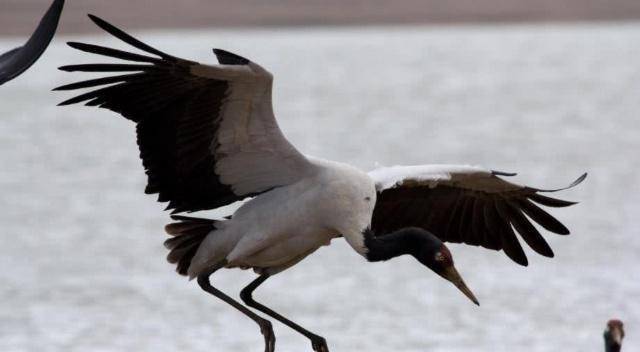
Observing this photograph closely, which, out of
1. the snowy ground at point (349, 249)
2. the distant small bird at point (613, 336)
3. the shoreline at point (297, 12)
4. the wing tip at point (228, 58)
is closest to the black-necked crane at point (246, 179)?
the wing tip at point (228, 58)

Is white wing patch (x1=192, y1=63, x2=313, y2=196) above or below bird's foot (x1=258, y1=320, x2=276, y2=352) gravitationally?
above

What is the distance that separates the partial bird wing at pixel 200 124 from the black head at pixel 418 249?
59 cm

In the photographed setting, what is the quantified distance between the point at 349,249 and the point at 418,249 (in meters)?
7.27

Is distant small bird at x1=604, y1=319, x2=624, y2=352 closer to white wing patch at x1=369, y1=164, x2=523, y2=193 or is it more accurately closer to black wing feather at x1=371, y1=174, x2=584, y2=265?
white wing patch at x1=369, y1=164, x2=523, y2=193

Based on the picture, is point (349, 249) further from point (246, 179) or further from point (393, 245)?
point (393, 245)

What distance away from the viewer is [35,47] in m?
8.68

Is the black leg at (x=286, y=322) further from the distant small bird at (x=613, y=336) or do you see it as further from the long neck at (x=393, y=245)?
the distant small bird at (x=613, y=336)

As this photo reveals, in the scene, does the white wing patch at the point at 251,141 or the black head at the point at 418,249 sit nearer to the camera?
the white wing patch at the point at 251,141

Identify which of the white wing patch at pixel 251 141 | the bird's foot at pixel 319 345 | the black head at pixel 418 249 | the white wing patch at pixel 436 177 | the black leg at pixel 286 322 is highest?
the white wing patch at pixel 251 141

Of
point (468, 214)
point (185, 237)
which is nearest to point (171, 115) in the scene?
point (185, 237)

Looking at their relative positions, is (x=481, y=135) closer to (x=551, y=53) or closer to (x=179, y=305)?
(x=179, y=305)

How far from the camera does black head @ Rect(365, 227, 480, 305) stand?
898 cm

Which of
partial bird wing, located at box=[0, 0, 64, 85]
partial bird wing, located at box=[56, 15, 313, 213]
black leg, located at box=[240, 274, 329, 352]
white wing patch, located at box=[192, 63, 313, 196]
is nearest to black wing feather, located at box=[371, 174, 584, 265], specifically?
black leg, located at box=[240, 274, 329, 352]

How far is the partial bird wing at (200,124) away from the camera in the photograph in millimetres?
8773
